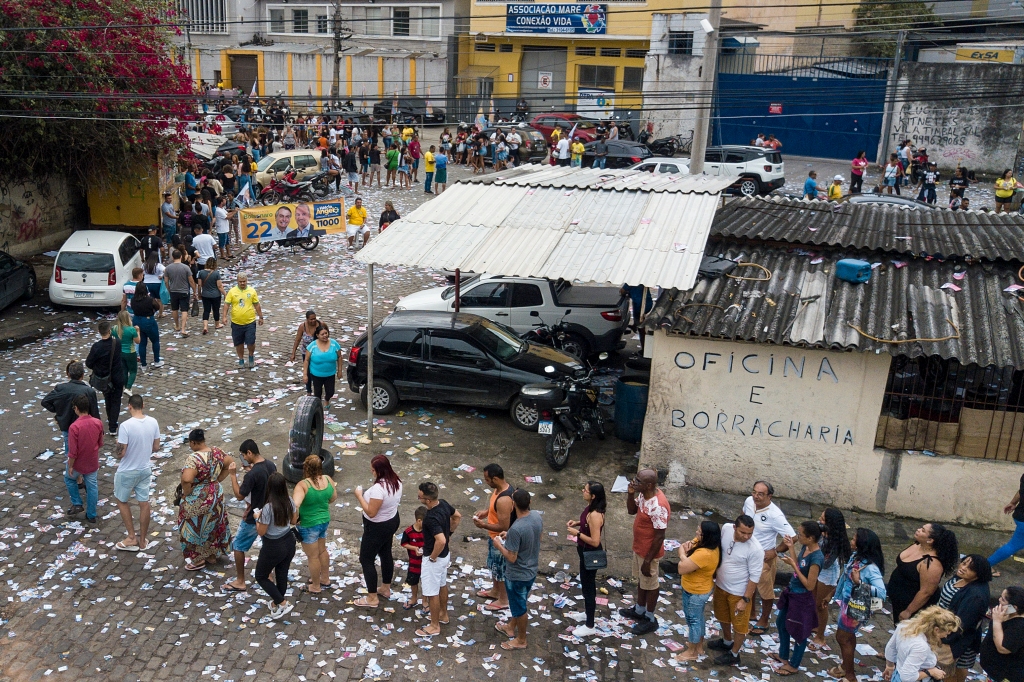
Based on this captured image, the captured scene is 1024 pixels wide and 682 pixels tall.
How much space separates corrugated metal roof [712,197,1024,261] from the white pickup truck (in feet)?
8.29

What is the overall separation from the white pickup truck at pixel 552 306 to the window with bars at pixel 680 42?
24.4 metres

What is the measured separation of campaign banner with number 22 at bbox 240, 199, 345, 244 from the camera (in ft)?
65.4

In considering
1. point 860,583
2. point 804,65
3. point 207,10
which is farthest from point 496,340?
point 207,10

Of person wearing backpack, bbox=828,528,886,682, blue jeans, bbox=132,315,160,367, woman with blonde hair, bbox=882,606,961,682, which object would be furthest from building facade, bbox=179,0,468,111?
woman with blonde hair, bbox=882,606,961,682

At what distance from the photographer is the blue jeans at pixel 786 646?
7593 mm

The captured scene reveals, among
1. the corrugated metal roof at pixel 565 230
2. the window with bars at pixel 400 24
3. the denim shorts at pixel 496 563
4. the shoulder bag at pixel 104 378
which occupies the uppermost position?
the window with bars at pixel 400 24

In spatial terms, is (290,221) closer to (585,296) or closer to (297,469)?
(585,296)

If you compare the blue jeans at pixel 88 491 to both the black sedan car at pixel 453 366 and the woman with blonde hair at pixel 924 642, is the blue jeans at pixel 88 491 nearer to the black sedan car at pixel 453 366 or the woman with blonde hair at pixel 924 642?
the black sedan car at pixel 453 366

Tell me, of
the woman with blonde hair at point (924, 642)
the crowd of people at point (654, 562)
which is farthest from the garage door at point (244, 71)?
the woman with blonde hair at point (924, 642)

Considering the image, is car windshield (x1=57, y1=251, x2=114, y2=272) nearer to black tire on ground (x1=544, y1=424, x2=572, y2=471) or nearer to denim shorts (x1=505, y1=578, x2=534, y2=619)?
black tire on ground (x1=544, y1=424, x2=572, y2=471)

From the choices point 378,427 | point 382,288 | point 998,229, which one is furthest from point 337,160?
point 998,229

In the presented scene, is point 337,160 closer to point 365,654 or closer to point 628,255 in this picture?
point 628,255

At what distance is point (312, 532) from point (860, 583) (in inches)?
188

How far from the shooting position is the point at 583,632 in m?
8.20
